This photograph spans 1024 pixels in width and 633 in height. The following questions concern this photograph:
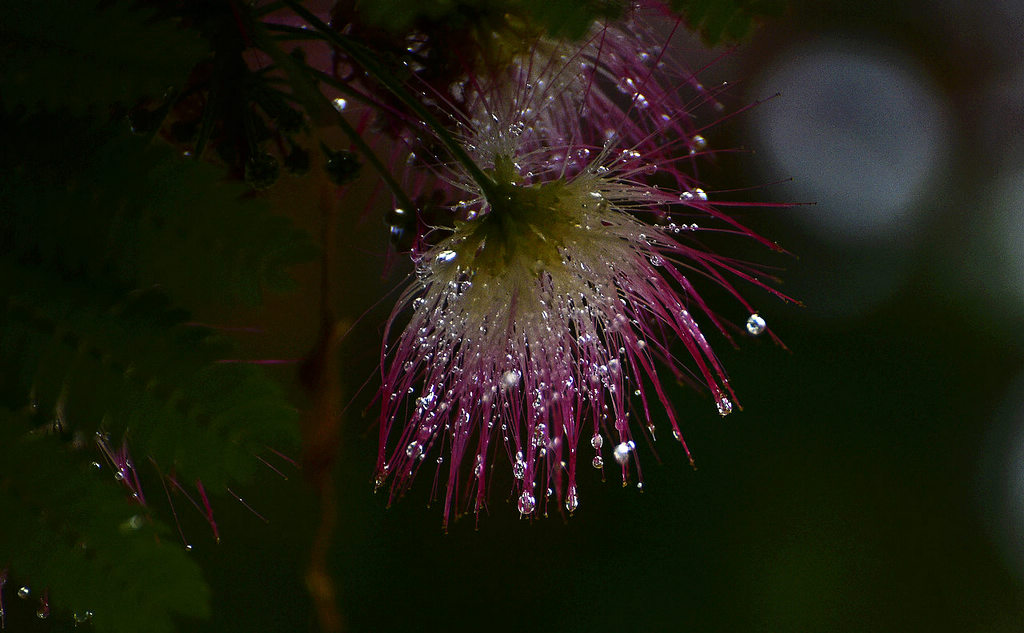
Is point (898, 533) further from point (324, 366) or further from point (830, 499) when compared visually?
point (324, 366)

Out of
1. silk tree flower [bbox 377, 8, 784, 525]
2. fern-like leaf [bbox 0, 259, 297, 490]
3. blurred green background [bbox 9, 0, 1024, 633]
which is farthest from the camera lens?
blurred green background [bbox 9, 0, 1024, 633]

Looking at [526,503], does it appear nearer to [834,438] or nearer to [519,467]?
[519,467]

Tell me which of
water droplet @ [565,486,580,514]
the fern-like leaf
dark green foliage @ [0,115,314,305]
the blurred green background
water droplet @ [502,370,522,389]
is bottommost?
the fern-like leaf

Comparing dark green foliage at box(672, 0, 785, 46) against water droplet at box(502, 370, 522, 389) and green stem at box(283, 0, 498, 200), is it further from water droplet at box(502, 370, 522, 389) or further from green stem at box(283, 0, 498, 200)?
water droplet at box(502, 370, 522, 389)

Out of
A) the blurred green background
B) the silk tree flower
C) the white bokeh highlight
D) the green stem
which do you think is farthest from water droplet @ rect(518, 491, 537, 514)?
the white bokeh highlight

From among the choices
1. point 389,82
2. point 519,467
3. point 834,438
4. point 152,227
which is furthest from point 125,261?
point 834,438
